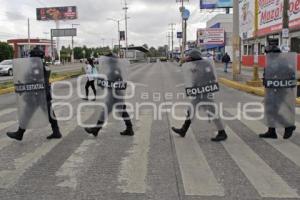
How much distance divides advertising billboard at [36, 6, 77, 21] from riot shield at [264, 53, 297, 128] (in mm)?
96461

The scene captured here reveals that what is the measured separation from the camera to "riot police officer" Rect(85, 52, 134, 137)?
884cm

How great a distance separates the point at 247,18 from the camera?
152ft

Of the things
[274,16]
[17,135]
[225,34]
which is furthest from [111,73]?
[225,34]

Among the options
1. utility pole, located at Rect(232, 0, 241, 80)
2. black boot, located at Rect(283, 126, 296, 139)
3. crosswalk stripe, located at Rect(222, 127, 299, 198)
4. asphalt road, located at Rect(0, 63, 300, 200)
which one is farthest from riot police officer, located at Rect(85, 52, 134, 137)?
utility pole, located at Rect(232, 0, 241, 80)

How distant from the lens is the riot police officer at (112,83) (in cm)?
884

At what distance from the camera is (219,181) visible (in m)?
5.75

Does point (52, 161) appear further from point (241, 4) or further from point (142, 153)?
point (241, 4)

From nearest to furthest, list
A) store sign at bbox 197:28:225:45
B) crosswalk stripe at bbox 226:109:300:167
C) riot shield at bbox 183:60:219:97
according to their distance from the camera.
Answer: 1. crosswalk stripe at bbox 226:109:300:167
2. riot shield at bbox 183:60:219:97
3. store sign at bbox 197:28:225:45

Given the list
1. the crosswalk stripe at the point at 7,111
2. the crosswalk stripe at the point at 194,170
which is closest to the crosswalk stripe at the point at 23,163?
A: the crosswalk stripe at the point at 194,170

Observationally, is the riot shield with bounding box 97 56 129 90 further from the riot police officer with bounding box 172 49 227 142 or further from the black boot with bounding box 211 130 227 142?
the black boot with bounding box 211 130 227 142

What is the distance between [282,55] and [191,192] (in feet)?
13.3

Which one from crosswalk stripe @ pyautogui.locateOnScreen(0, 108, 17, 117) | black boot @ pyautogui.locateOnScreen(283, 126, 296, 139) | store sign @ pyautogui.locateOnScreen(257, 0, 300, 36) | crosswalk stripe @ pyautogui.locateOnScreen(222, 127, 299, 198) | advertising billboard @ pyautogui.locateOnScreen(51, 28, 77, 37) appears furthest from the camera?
advertising billboard @ pyautogui.locateOnScreen(51, 28, 77, 37)

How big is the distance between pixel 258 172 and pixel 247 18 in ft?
138

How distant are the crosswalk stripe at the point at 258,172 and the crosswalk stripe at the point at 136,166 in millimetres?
1386
